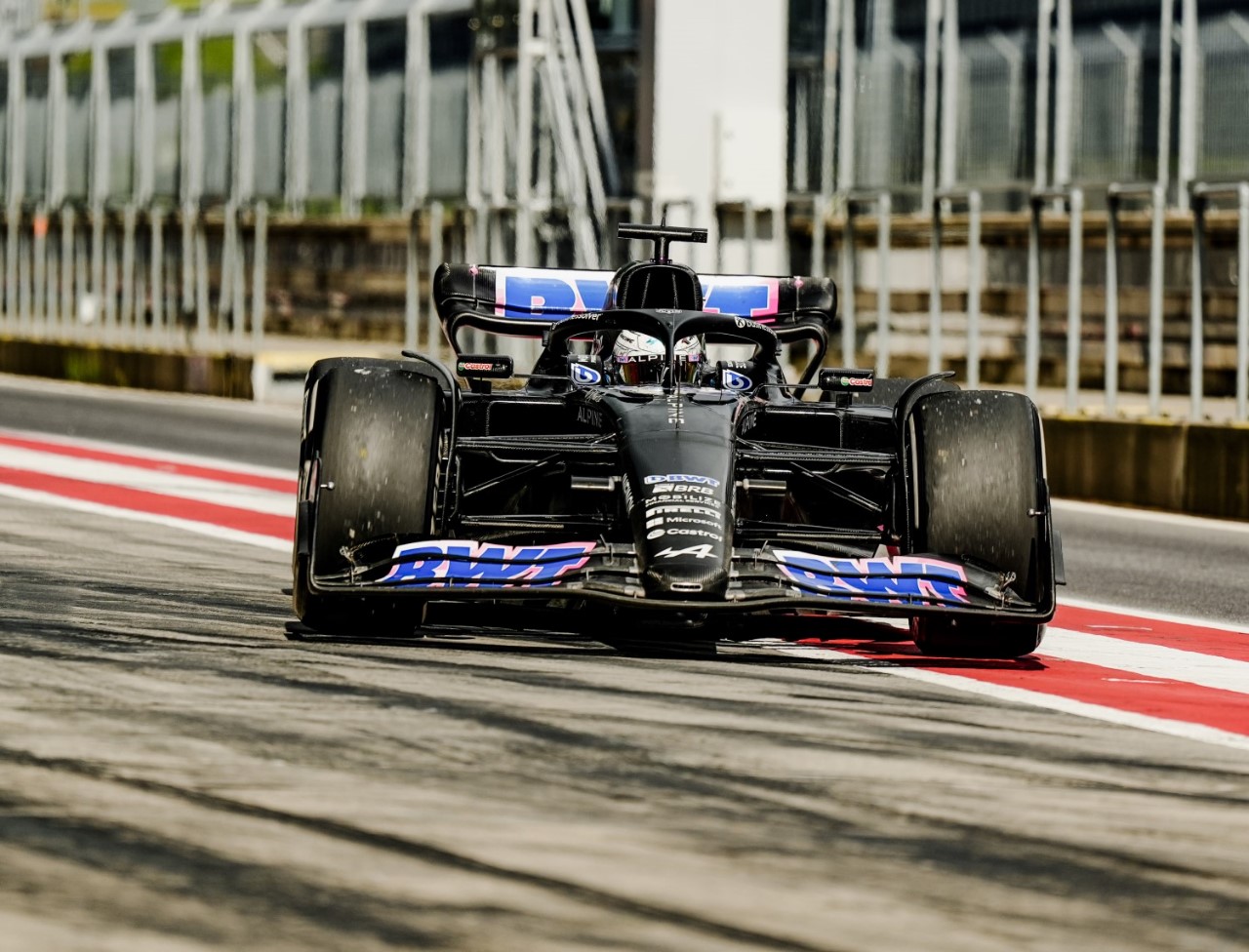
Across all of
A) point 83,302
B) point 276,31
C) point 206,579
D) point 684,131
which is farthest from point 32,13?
point 206,579

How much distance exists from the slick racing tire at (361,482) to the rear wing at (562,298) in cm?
222

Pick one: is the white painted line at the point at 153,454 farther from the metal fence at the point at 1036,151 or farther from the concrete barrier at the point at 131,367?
the concrete barrier at the point at 131,367

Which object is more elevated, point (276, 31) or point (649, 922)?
point (276, 31)

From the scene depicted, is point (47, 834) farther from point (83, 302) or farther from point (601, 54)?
point (83, 302)

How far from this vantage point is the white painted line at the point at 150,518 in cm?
1065

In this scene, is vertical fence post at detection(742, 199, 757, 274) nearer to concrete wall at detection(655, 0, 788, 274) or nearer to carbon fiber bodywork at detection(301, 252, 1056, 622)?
concrete wall at detection(655, 0, 788, 274)

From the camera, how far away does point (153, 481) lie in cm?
1365

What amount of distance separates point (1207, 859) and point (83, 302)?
2019cm

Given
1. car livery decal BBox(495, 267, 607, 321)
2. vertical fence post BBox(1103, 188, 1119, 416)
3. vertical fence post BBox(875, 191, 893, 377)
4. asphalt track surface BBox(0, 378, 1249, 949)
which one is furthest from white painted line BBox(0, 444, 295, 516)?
vertical fence post BBox(1103, 188, 1119, 416)

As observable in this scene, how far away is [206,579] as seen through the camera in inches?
358

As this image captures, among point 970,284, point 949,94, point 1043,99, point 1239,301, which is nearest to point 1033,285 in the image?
point 970,284

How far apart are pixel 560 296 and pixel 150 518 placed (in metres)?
2.66

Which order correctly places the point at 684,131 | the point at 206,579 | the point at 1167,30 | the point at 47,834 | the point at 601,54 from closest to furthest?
the point at 47,834 → the point at 206,579 → the point at 684,131 → the point at 1167,30 → the point at 601,54

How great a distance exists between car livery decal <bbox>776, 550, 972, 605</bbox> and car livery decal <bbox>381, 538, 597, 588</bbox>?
605 mm
